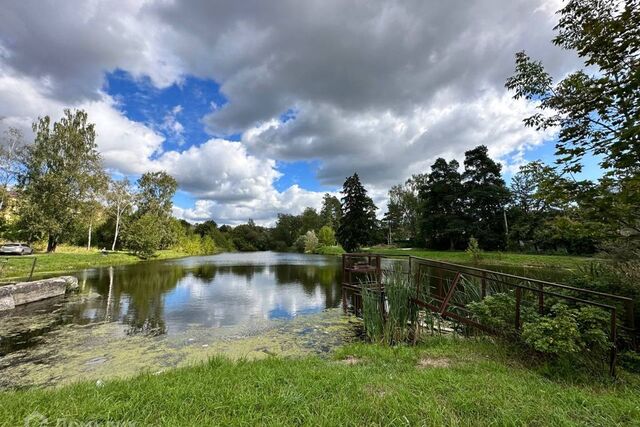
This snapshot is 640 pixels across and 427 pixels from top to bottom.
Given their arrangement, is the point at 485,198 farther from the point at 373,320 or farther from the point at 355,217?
the point at 373,320

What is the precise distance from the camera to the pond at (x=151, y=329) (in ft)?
20.2

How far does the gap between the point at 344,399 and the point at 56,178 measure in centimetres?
3358

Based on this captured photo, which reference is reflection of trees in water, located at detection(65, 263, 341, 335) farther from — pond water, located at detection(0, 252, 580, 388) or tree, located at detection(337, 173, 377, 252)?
tree, located at detection(337, 173, 377, 252)

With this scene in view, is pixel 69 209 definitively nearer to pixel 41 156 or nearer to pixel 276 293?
pixel 41 156

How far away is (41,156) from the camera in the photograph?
2680 centimetres

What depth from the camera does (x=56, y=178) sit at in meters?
26.3

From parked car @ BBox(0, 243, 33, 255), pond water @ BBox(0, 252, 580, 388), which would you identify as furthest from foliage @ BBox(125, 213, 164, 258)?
pond water @ BBox(0, 252, 580, 388)

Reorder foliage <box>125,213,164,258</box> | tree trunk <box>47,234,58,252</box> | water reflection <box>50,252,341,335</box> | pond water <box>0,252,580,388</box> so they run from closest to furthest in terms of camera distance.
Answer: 1. pond water <box>0,252,580,388</box>
2. water reflection <box>50,252,341,335</box>
3. tree trunk <box>47,234,58,252</box>
4. foliage <box>125,213,164,258</box>

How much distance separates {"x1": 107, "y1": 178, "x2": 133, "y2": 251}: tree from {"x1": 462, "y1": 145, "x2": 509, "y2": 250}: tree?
144ft

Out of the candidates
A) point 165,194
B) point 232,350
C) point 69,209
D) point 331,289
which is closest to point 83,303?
point 232,350

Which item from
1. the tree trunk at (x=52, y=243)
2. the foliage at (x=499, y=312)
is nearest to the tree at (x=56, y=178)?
the tree trunk at (x=52, y=243)

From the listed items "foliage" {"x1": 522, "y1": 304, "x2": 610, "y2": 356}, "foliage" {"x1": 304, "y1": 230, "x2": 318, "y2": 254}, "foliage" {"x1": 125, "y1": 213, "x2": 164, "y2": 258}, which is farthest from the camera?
"foliage" {"x1": 304, "y1": 230, "x2": 318, "y2": 254}

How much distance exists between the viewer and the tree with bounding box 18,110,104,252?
85.4ft

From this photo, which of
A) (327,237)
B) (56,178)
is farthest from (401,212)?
(56,178)
